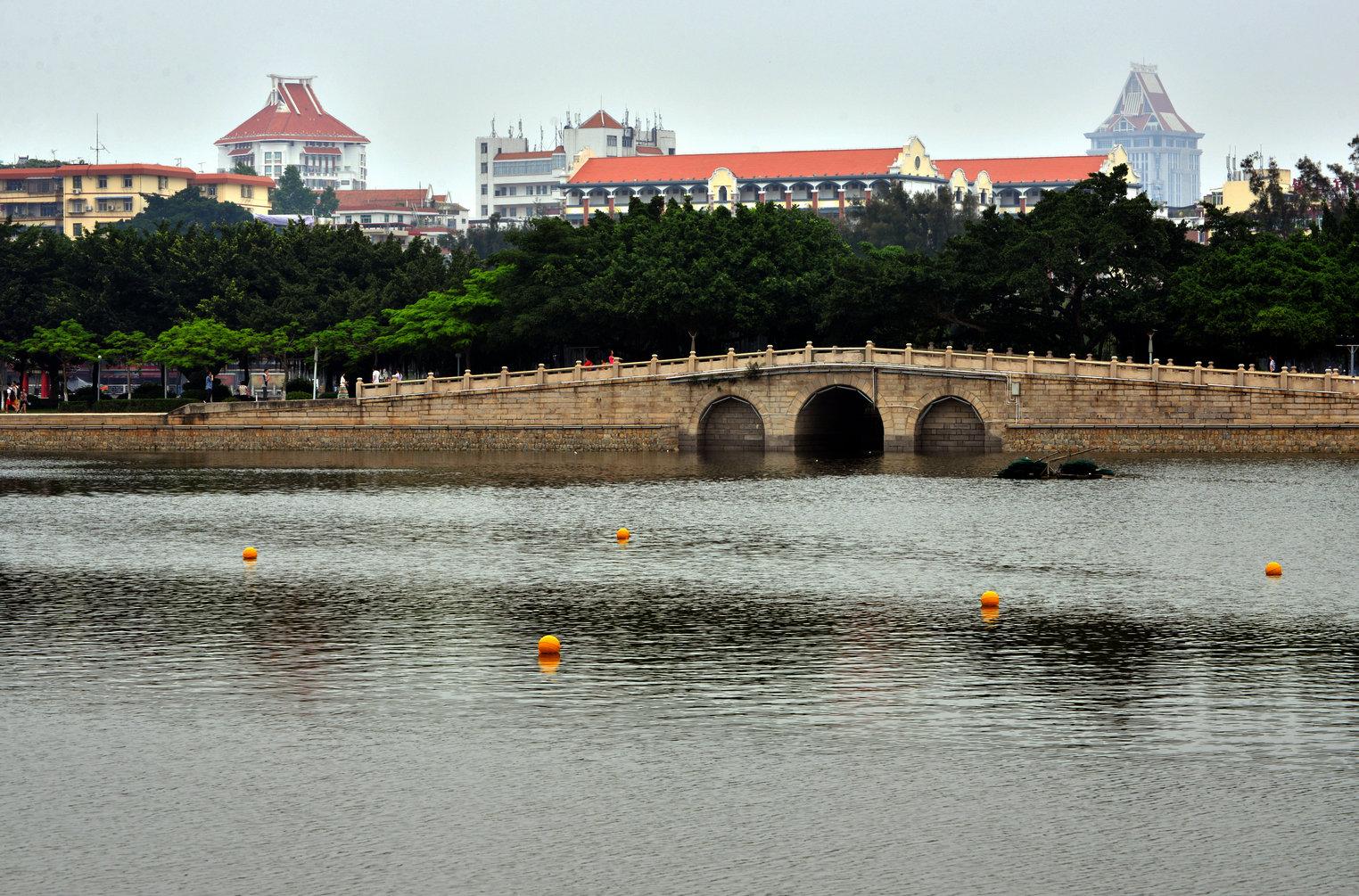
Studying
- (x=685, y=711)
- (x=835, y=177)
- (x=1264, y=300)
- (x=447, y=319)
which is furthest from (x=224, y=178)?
(x=685, y=711)

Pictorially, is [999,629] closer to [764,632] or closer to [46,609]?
[764,632]

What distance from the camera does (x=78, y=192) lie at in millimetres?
175750

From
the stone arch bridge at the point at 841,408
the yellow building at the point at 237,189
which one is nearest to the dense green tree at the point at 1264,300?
the stone arch bridge at the point at 841,408

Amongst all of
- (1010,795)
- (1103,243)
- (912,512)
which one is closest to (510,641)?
(1010,795)

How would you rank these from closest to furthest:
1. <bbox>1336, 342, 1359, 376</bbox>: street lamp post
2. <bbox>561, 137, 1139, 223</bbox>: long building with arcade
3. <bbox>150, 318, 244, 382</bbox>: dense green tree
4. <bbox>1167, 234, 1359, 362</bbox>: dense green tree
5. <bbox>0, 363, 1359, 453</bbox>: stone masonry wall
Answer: <bbox>0, 363, 1359, 453</bbox>: stone masonry wall → <bbox>1167, 234, 1359, 362</bbox>: dense green tree → <bbox>1336, 342, 1359, 376</bbox>: street lamp post → <bbox>150, 318, 244, 382</bbox>: dense green tree → <bbox>561, 137, 1139, 223</bbox>: long building with arcade

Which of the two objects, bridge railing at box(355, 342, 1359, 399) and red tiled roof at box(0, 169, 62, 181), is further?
A: red tiled roof at box(0, 169, 62, 181)

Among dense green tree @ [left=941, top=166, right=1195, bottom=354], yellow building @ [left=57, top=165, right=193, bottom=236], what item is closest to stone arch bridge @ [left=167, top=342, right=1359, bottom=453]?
dense green tree @ [left=941, top=166, right=1195, bottom=354]

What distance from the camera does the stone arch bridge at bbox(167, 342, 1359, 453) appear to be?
64938 millimetres

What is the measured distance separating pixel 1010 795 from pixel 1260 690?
627 centimetres

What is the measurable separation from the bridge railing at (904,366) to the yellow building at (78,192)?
108 meters

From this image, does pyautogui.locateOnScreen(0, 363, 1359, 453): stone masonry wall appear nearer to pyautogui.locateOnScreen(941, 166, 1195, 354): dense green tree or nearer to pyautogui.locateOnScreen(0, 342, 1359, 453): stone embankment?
pyautogui.locateOnScreen(0, 342, 1359, 453): stone embankment

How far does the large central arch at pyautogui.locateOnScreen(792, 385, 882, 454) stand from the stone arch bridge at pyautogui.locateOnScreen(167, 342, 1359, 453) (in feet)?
0.37

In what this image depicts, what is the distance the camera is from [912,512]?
44812 mm

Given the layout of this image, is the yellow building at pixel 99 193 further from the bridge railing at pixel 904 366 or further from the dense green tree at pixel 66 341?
the bridge railing at pixel 904 366
